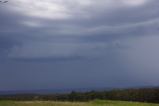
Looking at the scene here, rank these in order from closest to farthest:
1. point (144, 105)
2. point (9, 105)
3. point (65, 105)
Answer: point (9, 105)
point (65, 105)
point (144, 105)

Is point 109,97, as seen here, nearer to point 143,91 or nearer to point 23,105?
point 143,91

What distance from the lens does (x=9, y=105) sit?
5112cm

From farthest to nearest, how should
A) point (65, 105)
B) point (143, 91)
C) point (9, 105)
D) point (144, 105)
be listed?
1. point (143, 91)
2. point (144, 105)
3. point (65, 105)
4. point (9, 105)

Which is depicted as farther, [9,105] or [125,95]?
[125,95]

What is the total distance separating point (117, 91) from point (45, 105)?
49.6 meters

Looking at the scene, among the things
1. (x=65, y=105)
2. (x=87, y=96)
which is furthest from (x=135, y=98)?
(x=65, y=105)

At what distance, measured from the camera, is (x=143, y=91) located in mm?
95500

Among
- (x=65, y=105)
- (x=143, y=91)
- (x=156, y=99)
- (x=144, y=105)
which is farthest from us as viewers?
(x=143, y=91)

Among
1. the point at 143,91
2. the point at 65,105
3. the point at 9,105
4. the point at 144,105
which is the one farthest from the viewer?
the point at 143,91

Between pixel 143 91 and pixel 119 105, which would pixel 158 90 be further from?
pixel 119 105

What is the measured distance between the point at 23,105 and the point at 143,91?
157ft

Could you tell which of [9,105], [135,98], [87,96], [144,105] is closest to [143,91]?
[135,98]

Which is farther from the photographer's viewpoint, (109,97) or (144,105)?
(109,97)

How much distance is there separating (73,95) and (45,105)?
50.1 metres
